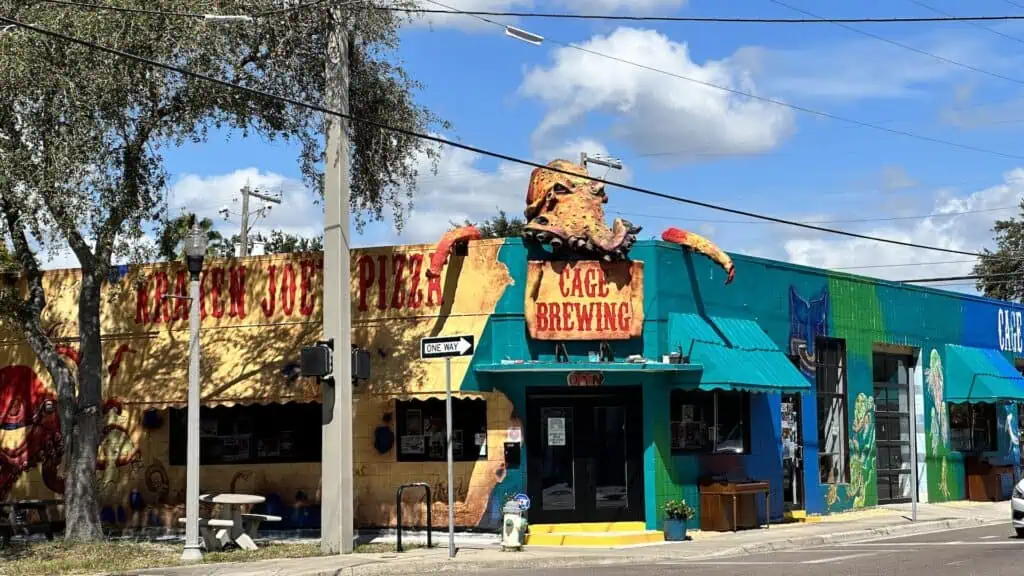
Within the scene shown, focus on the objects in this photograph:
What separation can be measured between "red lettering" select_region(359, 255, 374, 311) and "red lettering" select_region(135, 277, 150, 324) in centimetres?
445

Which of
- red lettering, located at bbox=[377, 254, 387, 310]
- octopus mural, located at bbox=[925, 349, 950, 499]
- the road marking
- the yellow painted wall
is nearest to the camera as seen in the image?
the road marking

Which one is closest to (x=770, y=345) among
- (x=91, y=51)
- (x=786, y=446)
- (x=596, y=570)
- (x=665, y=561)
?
(x=786, y=446)

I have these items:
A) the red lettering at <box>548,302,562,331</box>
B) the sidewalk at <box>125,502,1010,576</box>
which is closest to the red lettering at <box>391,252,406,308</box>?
the red lettering at <box>548,302,562,331</box>

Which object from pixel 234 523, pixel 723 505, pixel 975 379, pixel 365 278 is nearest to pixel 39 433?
pixel 234 523

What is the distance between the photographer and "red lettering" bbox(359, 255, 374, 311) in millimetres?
23406

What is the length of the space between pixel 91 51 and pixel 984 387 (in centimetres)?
2173

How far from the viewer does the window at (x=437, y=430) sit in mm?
22422

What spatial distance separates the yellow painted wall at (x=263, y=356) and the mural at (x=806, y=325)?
23.8 feet

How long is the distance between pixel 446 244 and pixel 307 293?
2.97m

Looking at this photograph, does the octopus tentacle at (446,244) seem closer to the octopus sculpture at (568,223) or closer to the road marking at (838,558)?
the octopus sculpture at (568,223)

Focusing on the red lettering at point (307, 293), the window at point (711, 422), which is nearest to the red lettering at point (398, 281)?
the red lettering at point (307, 293)

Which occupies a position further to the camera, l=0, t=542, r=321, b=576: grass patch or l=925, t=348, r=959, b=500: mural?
l=925, t=348, r=959, b=500: mural

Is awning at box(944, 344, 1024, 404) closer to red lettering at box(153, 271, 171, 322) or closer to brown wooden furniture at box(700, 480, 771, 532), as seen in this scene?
brown wooden furniture at box(700, 480, 771, 532)

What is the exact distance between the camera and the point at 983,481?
1244 inches
